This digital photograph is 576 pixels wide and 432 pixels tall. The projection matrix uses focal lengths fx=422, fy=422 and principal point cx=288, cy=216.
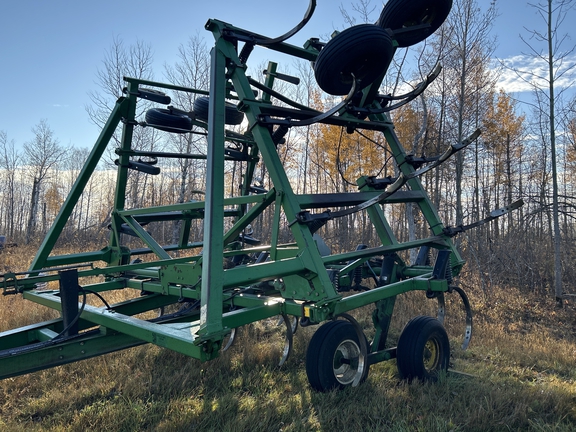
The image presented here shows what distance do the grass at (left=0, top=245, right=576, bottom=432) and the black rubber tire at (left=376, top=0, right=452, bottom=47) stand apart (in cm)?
309

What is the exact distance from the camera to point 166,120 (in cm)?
458

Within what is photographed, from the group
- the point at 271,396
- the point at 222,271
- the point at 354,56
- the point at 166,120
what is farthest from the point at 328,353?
the point at 166,120

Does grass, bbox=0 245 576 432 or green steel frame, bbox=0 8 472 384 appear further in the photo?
grass, bbox=0 245 576 432

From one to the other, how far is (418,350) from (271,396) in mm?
1278

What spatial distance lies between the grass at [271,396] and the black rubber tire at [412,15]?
3.09 metres

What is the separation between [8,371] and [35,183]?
25377 mm

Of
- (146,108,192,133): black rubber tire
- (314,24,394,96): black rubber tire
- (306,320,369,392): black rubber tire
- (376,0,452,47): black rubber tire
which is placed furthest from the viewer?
(146,108,192,133): black rubber tire

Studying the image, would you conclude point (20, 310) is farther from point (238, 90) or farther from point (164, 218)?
point (238, 90)

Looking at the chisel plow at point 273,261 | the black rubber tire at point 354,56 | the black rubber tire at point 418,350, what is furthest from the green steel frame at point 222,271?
the black rubber tire at point 354,56

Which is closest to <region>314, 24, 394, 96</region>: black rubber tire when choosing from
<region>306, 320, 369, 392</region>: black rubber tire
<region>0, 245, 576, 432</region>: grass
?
<region>306, 320, 369, 392</region>: black rubber tire

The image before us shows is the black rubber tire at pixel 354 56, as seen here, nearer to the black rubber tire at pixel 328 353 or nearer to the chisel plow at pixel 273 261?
the chisel plow at pixel 273 261

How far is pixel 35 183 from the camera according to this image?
2411 centimetres

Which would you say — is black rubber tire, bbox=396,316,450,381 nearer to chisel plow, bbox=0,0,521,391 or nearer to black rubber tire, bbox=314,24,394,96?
chisel plow, bbox=0,0,521,391

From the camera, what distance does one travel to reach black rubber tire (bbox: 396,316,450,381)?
3.49 metres
